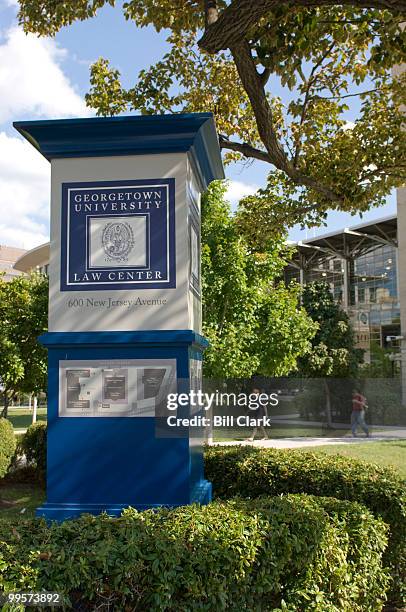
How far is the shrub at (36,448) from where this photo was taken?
1074 centimetres

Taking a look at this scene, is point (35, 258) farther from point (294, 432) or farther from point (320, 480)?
point (320, 480)

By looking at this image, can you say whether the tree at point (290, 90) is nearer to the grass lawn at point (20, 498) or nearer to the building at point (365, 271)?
the grass lawn at point (20, 498)

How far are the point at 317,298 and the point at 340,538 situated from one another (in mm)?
25025

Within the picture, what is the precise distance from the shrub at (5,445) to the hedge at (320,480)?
394 cm

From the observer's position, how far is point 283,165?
729cm

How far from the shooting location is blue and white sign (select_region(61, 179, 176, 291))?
472 cm

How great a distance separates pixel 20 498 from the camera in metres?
9.75

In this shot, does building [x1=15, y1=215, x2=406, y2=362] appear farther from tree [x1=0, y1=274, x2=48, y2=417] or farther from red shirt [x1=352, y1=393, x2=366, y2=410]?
tree [x1=0, y1=274, x2=48, y2=417]

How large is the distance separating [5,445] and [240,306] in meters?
9.28

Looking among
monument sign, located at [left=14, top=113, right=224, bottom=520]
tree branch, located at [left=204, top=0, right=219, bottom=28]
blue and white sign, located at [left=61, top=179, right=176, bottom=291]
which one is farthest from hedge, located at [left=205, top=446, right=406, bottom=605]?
tree branch, located at [left=204, top=0, right=219, bottom=28]

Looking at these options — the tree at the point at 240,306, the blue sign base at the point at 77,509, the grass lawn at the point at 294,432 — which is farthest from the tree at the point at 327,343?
the blue sign base at the point at 77,509

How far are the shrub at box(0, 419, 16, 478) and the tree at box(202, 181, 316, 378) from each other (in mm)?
7625

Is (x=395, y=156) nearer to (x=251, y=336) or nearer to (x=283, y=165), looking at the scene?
(x=283, y=165)

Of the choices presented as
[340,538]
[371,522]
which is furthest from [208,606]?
[371,522]
